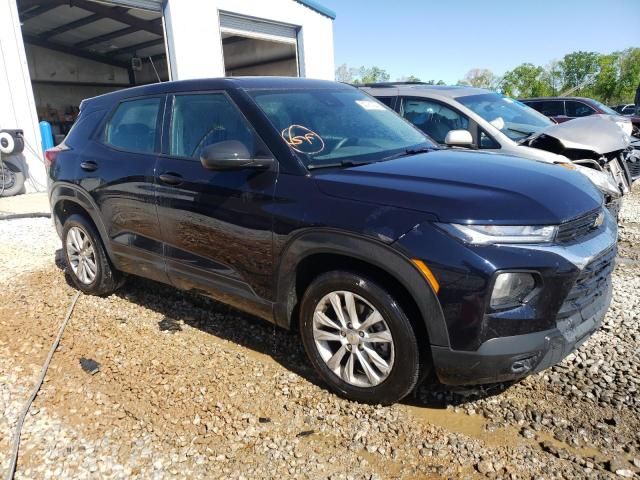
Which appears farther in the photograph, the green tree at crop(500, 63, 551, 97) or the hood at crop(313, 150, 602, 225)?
the green tree at crop(500, 63, 551, 97)

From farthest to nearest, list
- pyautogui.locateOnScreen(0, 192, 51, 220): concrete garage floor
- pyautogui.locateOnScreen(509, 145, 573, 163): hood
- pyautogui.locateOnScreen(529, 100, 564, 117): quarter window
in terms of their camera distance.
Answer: pyautogui.locateOnScreen(529, 100, 564, 117): quarter window → pyautogui.locateOnScreen(0, 192, 51, 220): concrete garage floor → pyautogui.locateOnScreen(509, 145, 573, 163): hood

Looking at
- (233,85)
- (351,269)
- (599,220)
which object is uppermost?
(233,85)

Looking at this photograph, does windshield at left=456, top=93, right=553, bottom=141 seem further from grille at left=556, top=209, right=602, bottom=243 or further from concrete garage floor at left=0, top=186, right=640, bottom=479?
grille at left=556, top=209, right=602, bottom=243

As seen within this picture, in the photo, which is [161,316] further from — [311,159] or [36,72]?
[36,72]

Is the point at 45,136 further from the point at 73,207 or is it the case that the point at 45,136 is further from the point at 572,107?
the point at 572,107

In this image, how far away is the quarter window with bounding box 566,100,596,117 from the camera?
475 inches

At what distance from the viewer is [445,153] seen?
3.32 metres

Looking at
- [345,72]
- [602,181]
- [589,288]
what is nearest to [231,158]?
[589,288]

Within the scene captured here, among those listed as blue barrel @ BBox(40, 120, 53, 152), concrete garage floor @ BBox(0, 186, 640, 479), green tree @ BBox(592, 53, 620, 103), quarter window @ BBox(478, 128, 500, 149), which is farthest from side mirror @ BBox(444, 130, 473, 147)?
green tree @ BBox(592, 53, 620, 103)

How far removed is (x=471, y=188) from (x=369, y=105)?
1.58m

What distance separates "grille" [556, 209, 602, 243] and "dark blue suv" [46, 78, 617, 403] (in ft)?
0.04

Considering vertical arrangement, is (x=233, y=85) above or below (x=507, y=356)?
above

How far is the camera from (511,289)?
2.27 metres

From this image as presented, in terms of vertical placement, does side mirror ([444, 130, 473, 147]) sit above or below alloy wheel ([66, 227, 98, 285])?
above
